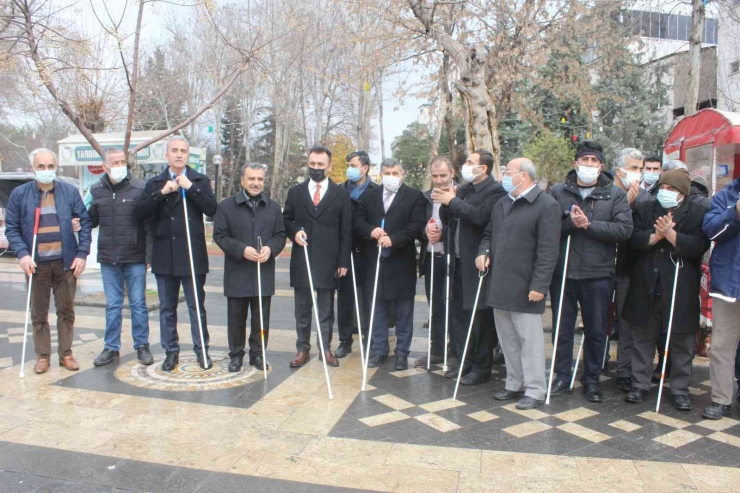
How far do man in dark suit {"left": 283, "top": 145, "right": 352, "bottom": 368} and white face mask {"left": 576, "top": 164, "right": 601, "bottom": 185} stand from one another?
224 cm

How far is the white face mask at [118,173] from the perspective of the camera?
5.94 meters

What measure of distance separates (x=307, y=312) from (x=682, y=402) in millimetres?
3408

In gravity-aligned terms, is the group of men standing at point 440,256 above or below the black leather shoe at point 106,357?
above

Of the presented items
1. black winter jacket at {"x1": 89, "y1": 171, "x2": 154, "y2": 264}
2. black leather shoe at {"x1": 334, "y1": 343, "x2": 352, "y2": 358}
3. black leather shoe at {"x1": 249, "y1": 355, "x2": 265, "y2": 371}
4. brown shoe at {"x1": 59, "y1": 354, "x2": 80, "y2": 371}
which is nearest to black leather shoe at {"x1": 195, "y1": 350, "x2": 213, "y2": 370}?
black leather shoe at {"x1": 249, "y1": 355, "x2": 265, "y2": 371}

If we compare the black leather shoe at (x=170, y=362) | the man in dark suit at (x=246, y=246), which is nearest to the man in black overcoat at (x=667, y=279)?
the man in dark suit at (x=246, y=246)

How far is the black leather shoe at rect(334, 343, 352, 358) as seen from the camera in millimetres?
6587

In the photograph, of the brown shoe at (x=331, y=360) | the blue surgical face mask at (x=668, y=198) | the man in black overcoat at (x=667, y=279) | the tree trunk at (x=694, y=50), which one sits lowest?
the brown shoe at (x=331, y=360)

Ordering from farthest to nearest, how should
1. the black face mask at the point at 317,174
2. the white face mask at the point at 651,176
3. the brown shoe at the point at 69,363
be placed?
the white face mask at the point at 651,176 → the black face mask at the point at 317,174 → the brown shoe at the point at 69,363

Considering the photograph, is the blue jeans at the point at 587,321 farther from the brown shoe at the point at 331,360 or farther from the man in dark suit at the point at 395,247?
the brown shoe at the point at 331,360

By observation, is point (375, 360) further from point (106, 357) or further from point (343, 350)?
point (106, 357)

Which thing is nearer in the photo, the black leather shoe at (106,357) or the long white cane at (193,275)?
the long white cane at (193,275)

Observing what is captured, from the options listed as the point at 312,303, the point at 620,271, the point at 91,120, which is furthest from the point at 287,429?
the point at 91,120

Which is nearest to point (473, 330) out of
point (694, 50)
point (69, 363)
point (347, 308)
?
point (347, 308)

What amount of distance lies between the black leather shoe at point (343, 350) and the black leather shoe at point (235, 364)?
1.07 m
